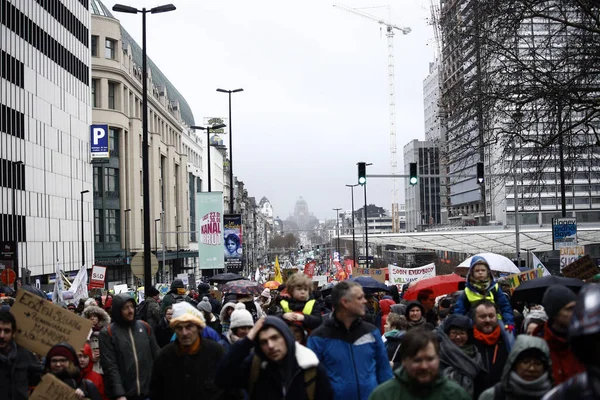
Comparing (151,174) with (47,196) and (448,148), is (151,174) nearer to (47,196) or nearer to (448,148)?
(47,196)

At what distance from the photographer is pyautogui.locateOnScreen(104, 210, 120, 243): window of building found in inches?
3046

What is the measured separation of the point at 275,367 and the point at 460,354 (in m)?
1.68

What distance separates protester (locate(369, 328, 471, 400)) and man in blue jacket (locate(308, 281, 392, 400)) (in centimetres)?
102

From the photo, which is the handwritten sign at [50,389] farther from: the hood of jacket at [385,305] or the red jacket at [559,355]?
the hood of jacket at [385,305]

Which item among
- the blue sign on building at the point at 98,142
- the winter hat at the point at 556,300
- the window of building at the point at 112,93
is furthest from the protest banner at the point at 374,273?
the window of building at the point at 112,93

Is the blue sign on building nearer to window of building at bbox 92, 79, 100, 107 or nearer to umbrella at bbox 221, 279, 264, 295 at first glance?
window of building at bbox 92, 79, 100, 107

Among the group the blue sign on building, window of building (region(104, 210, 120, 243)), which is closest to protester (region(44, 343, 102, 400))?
the blue sign on building

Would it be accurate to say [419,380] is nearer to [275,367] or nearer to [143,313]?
[275,367]

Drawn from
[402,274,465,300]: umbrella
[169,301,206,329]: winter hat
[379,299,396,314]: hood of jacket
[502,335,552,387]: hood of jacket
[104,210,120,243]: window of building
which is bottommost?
[379,299,396,314]: hood of jacket

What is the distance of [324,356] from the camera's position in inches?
229

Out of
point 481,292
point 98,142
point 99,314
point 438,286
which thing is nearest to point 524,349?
point 481,292

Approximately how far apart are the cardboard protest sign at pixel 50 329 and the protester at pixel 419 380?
348cm

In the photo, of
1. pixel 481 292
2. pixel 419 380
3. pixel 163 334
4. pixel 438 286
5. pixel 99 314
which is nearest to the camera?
pixel 419 380

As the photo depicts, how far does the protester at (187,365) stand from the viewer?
6008 millimetres
